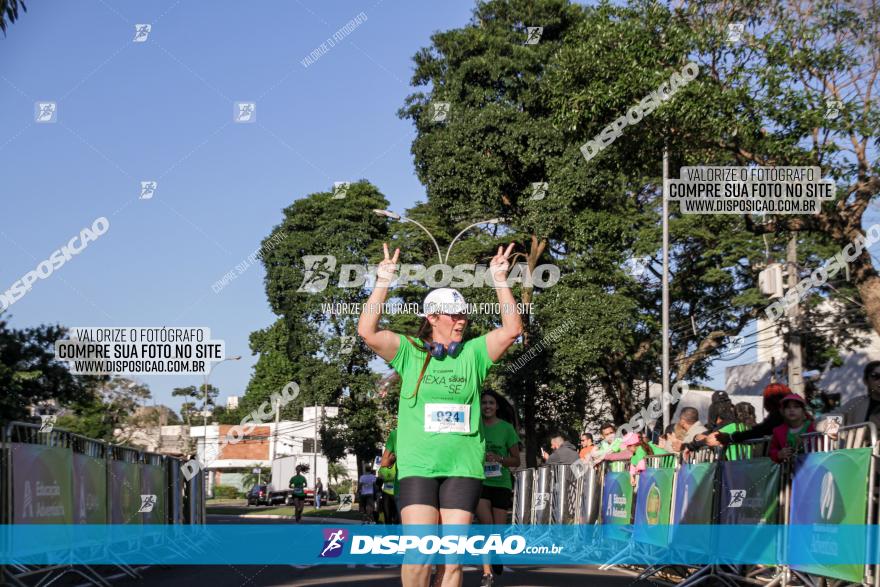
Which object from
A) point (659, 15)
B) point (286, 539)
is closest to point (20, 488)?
point (286, 539)

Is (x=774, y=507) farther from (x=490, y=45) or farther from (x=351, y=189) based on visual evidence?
(x=351, y=189)

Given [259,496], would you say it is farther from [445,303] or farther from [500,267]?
[500,267]

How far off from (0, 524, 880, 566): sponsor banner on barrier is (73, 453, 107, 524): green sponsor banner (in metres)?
0.12

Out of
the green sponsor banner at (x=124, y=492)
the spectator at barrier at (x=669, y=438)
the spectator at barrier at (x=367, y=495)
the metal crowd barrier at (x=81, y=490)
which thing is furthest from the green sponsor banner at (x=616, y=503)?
the spectator at barrier at (x=367, y=495)

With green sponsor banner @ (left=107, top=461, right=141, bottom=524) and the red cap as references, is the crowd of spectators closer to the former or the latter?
the red cap

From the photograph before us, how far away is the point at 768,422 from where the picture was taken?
9797 millimetres

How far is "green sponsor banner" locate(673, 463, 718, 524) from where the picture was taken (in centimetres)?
1011

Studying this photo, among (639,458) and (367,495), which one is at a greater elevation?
(639,458)

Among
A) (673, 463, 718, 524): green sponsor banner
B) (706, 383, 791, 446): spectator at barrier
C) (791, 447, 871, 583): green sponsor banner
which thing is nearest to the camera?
(791, 447, 871, 583): green sponsor banner

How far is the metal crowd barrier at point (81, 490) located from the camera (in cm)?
880

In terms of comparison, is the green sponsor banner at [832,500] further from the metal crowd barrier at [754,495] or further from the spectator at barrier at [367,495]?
the spectator at barrier at [367,495]

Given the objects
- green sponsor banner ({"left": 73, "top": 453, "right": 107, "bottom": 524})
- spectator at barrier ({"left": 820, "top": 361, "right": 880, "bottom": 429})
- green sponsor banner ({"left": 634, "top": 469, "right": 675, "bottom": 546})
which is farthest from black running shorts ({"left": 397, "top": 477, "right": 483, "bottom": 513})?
green sponsor banner ({"left": 634, "top": 469, "right": 675, "bottom": 546})

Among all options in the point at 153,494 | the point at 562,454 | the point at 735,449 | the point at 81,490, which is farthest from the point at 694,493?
the point at 153,494

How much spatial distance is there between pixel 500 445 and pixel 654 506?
238 centimetres
